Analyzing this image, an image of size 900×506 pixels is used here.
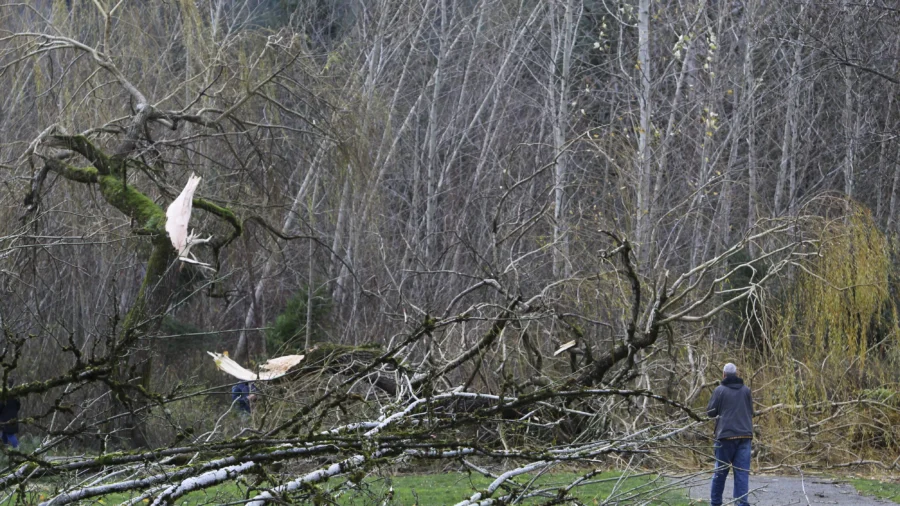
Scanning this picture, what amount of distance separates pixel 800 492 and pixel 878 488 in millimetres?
1276

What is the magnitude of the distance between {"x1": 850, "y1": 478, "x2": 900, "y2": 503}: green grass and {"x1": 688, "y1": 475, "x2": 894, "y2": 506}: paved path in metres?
0.12

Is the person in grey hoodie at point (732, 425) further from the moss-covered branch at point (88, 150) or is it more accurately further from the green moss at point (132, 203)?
the moss-covered branch at point (88, 150)

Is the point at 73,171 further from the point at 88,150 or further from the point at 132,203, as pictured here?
the point at 132,203

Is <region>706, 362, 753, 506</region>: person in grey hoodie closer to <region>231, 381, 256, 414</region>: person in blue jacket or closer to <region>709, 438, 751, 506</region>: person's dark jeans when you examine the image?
<region>709, 438, 751, 506</region>: person's dark jeans

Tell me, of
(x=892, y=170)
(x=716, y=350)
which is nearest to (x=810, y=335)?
(x=716, y=350)

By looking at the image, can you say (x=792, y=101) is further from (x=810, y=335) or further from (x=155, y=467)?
(x=155, y=467)

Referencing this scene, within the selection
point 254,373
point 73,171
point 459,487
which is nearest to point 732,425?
point 459,487

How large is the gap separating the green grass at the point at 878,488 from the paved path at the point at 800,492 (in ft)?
0.38

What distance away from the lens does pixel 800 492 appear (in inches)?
485

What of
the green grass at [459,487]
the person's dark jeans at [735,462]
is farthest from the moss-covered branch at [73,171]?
the person's dark jeans at [735,462]

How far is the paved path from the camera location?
11.7 m

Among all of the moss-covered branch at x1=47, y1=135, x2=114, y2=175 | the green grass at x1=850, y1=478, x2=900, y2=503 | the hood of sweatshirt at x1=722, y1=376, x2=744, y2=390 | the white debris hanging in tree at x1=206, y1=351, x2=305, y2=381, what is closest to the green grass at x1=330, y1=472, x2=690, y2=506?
the hood of sweatshirt at x1=722, y1=376, x2=744, y2=390

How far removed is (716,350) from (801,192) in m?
11.6

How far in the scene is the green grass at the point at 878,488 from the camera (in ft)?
40.3
